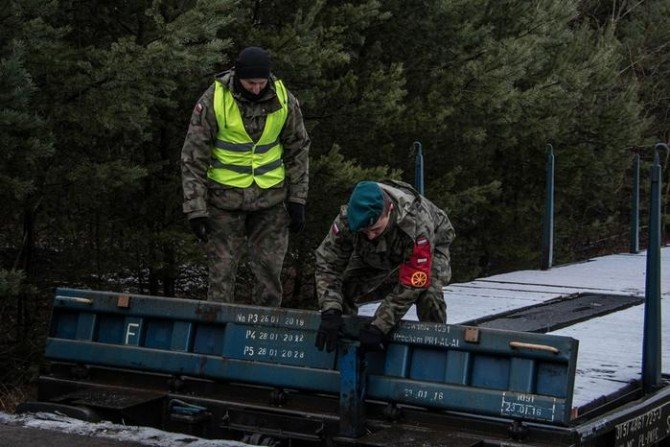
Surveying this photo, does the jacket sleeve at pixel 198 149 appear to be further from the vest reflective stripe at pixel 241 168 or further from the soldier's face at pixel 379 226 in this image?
the soldier's face at pixel 379 226

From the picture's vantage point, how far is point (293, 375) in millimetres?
5438

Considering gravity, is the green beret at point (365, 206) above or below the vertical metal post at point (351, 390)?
above

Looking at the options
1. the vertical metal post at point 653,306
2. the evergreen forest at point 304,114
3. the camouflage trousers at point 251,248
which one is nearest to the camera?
the vertical metal post at point 653,306

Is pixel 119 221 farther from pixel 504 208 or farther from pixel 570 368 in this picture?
pixel 504 208

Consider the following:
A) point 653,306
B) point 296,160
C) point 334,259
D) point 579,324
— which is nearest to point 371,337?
point 334,259

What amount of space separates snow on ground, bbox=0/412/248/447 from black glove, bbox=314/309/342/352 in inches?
24.5

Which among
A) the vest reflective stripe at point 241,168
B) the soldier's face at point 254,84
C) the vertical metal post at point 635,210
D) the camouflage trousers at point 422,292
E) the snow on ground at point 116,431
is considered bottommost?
the snow on ground at point 116,431

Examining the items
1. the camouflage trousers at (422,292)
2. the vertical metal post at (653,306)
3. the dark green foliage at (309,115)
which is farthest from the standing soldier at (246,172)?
the vertical metal post at (653,306)

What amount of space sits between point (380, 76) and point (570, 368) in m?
6.15

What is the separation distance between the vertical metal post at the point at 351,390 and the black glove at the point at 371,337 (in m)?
0.06

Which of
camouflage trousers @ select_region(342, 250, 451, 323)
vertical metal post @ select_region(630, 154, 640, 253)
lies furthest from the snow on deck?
camouflage trousers @ select_region(342, 250, 451, 323)

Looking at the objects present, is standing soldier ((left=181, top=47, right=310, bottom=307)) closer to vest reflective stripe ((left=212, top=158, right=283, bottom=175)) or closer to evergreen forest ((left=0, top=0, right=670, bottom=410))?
vest reflective stripe ((left=212, top=158, right=283, bottom=175))

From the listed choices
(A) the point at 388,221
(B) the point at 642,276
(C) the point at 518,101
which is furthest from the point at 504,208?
(A) the point at 388,221

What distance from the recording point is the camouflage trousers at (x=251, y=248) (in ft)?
21.0
